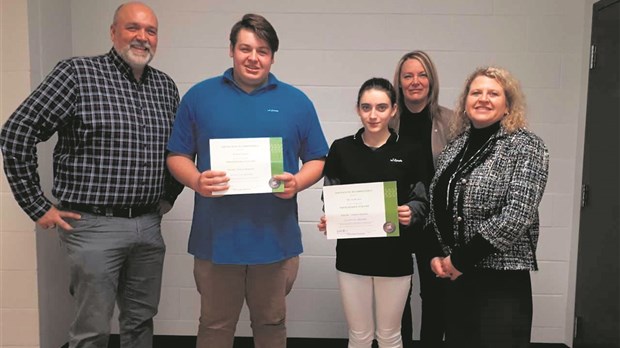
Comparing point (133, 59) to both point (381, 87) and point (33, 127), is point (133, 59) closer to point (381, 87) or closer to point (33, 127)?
point (33, 127)

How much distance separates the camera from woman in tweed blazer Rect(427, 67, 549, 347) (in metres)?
1.64

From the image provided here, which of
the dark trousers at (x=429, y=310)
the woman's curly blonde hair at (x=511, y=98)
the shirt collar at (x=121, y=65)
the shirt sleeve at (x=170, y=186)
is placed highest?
the shirt collar at (x=121, y=65)

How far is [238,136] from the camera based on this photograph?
1925 mm

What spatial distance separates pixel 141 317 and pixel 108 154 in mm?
792

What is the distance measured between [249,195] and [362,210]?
49 centimetres

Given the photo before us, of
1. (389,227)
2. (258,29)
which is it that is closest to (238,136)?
(258,29)

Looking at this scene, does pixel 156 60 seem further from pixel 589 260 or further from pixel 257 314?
pixel 589 260

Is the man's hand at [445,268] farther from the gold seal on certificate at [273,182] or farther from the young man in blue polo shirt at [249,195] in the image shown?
the gold seal on certificate at [273,182]

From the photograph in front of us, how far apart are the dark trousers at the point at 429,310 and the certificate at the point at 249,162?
0.95 metres

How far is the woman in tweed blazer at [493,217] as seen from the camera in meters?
1.64

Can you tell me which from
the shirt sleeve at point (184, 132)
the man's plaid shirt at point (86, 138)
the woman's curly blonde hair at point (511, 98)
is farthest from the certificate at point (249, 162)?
the woman's curly blonde hair at point (511, 98)

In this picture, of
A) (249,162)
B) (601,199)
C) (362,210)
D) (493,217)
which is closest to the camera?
(493,217)

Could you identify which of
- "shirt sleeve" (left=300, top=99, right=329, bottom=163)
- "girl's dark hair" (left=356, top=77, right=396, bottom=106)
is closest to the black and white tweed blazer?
"girl's dark hair" (left=356, top=77, right=396, bottom=106)

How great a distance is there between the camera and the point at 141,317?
219 centimetres
